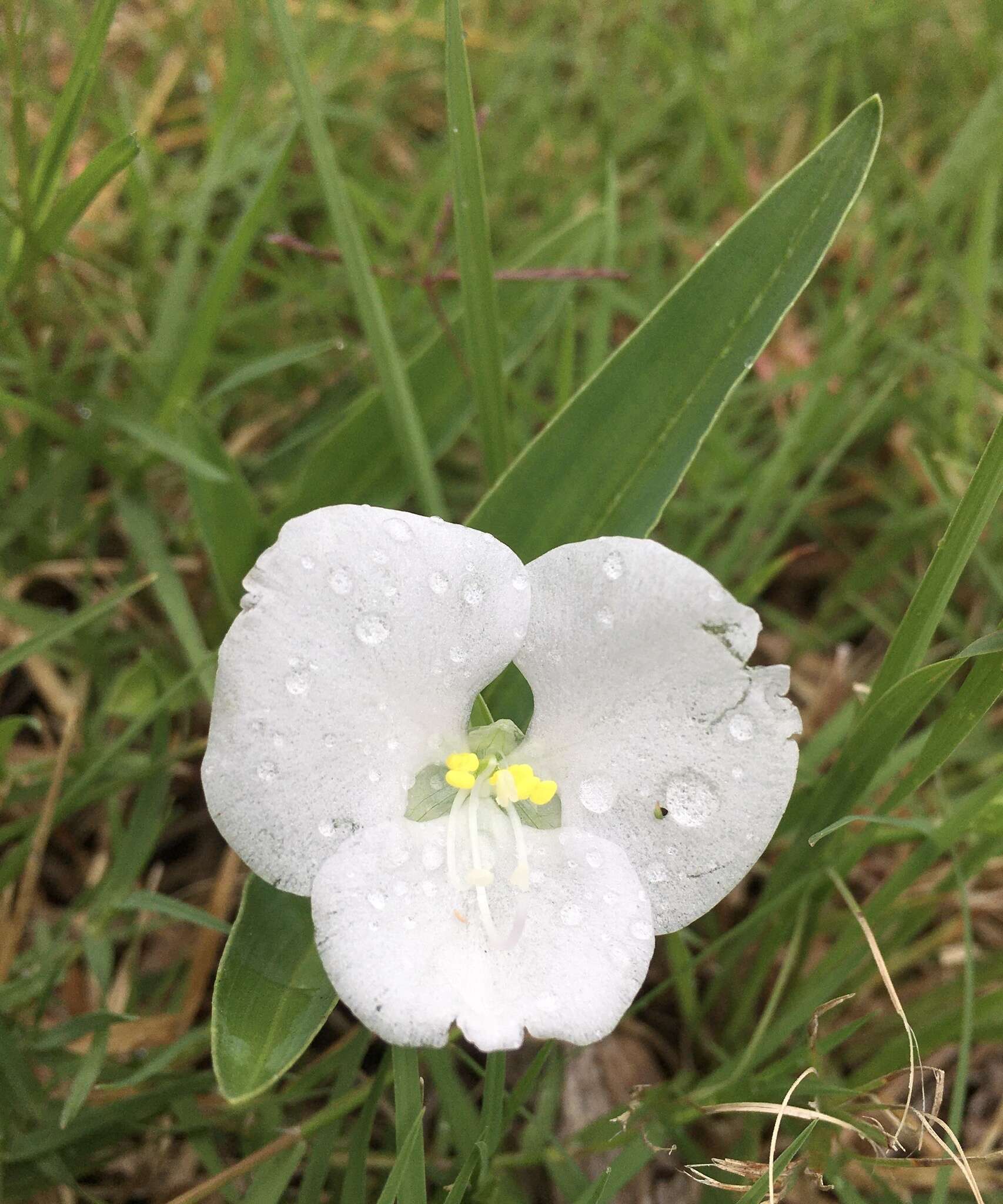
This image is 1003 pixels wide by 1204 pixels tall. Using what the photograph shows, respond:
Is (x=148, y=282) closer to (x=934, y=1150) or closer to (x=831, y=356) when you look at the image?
(x=831, y=356)

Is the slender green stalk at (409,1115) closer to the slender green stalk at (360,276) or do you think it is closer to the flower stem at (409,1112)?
the flower stem at (409,1112)

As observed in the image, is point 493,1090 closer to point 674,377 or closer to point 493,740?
point 493,740

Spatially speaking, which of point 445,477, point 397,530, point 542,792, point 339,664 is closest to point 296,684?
point 339,664

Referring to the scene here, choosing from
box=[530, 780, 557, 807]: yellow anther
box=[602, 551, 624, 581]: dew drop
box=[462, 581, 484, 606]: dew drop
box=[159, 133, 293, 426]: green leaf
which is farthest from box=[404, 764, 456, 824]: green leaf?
box=[159, 133, 293, 426]: green leaf

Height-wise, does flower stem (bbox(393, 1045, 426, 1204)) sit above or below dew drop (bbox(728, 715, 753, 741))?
below

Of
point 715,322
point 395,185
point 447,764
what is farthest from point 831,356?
point 447,764

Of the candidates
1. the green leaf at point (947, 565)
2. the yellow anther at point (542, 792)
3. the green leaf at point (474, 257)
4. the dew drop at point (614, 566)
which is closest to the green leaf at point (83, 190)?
the green leaf at point (474, 257)

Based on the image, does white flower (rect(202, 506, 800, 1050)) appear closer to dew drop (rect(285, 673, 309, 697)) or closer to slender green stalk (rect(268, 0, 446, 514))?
dew drop (rect(285, 673, 309, 697))

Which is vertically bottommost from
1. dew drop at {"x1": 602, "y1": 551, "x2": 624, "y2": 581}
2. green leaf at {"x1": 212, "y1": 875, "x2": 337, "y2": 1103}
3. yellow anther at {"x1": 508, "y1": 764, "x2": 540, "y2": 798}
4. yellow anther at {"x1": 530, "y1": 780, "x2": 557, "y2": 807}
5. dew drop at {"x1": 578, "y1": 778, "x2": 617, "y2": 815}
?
green leaf at {"x1": 212, "y1": 875, "x2": 337, "y2": 1103}
